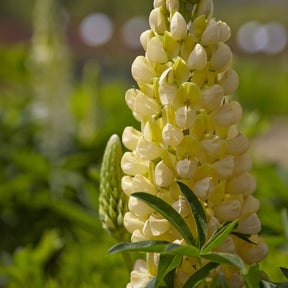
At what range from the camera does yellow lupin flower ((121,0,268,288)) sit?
1.28 ft

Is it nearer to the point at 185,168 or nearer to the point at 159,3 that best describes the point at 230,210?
the point at 185,168

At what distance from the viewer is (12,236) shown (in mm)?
1465

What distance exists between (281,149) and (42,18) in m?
2.04

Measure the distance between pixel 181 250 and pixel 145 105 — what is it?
128 mm

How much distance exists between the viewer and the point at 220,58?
400 mm

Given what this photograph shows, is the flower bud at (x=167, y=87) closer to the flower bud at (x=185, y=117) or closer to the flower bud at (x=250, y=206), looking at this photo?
the flower bud at (x=185, y=117)

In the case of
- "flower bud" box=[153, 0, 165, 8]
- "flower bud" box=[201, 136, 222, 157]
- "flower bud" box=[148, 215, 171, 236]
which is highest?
"flower bud" box=[153, 0, 165, 8]

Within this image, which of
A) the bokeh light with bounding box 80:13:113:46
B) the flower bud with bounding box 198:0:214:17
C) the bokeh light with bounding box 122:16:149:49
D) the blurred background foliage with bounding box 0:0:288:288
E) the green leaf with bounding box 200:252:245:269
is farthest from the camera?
the bokeh light with bounding box 80:13:113:46

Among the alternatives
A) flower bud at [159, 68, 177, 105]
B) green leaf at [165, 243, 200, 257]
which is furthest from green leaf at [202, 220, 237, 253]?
flower bud at [159, 68, 177, 105]

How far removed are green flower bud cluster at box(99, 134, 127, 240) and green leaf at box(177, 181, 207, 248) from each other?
119mm

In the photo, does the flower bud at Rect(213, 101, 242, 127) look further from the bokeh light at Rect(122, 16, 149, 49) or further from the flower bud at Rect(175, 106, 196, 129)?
the bokeh light at Rect(122, 16, 149, 49)

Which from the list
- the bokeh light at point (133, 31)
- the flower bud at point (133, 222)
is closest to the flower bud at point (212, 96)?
the flower bud at point (133, 222)

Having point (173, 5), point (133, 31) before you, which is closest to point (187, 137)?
point (173, 5)

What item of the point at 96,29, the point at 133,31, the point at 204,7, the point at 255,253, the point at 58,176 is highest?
the point at 96,29
